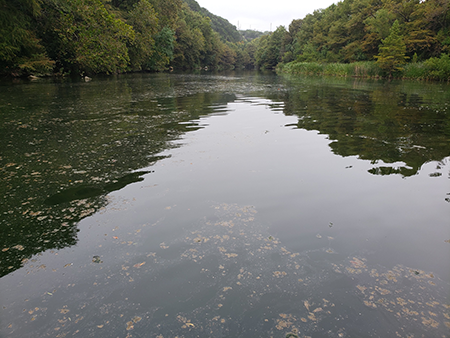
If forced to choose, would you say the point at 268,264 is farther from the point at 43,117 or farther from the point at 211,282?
the point at 43,117

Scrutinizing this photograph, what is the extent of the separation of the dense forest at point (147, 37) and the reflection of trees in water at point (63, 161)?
14.1 metres

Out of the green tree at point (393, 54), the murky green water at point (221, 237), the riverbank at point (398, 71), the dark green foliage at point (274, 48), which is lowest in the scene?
the murky green water at point (221, 237)

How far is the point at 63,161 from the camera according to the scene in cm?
456

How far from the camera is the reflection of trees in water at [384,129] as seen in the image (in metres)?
5.25

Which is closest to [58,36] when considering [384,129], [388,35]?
[384,129]

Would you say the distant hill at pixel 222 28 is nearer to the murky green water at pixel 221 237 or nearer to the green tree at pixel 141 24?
the green tree at pixel 141 24

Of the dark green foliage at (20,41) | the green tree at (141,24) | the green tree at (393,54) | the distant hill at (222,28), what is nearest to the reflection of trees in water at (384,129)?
the dark green foliage at (20,41)

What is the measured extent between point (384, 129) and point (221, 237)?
635cm

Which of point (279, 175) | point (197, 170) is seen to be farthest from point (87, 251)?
point (279, 175)

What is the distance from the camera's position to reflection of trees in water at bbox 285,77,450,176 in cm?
525

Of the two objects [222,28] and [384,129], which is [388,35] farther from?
[222,28]

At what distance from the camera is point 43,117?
300 inches

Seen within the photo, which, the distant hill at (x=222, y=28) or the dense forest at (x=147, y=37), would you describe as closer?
the dense forest at (x=147, y=37)

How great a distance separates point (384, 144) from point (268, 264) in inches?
191
